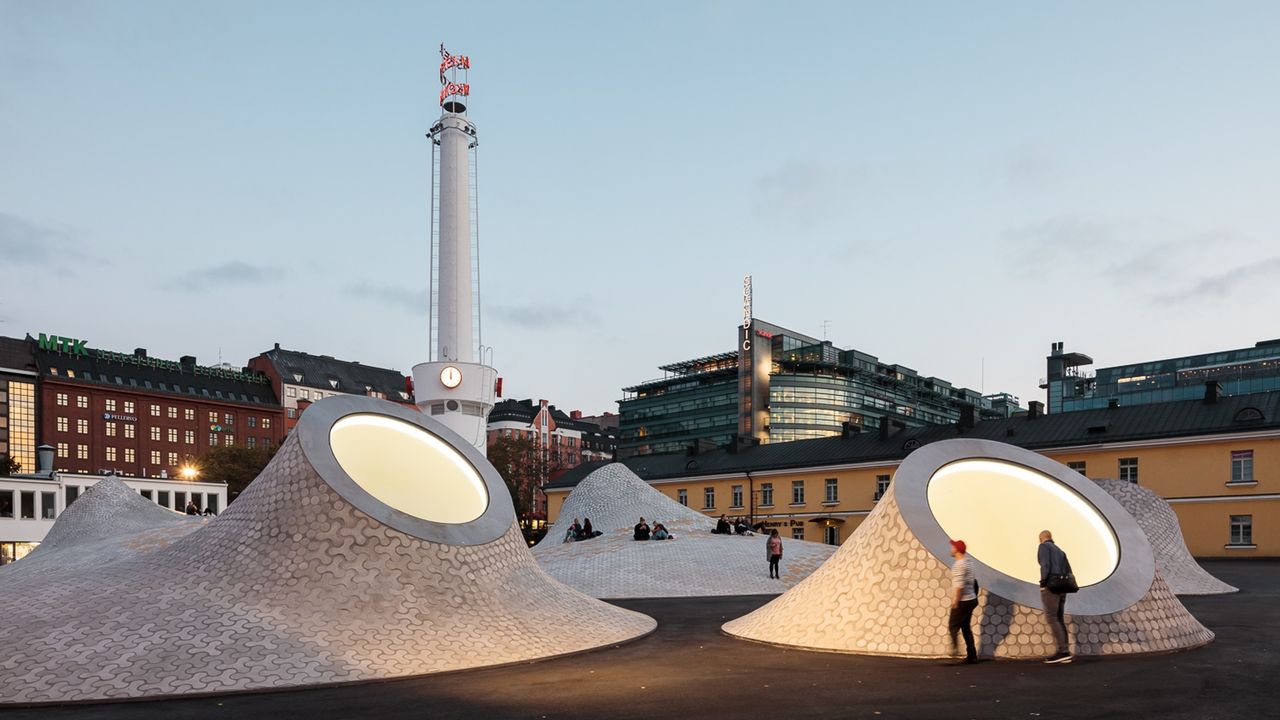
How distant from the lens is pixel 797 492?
68.8 meters

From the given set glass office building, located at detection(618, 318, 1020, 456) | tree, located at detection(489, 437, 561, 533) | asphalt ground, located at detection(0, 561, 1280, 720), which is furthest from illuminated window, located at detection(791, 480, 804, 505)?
glass office building, located at detection(618, 318, 1020, 456)

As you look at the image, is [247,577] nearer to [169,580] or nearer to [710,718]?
[169,580]

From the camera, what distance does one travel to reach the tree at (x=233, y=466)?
8762 centimetres

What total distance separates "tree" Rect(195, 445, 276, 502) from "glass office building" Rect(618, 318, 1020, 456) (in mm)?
63983

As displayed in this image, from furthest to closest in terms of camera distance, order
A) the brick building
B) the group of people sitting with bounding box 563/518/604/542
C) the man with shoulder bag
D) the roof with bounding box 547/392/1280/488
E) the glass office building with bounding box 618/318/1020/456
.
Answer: the glass office building with bounding box 618/318/1020/456
the brick building
the roof with bounding box 547/392/1280/488
the group of people sitting with bounding box 563/518/604/542
the man with shoulder bag

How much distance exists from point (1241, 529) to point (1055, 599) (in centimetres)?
4466

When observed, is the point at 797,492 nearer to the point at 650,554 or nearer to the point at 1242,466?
the point at 1242,466

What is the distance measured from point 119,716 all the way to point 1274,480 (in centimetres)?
5376

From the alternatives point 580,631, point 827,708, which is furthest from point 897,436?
point 827,708

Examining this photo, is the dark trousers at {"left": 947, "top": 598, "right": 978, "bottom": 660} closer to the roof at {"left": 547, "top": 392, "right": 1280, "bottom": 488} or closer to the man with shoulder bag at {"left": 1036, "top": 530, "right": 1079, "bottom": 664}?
the man with shoulder bag at {"left": 1036, "top": 530, "right": 1079, "bottom": 664}

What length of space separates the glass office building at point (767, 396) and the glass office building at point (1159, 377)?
22195 millimetres

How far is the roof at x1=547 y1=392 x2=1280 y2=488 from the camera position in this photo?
165ft

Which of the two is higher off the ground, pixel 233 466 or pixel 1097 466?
pixel 1097 466

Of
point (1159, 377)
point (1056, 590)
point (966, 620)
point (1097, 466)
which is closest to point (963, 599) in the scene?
point (966, 620)
